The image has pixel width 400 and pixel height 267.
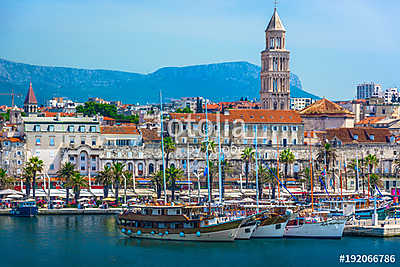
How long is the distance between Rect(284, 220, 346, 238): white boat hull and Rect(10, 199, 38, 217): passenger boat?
122 feet

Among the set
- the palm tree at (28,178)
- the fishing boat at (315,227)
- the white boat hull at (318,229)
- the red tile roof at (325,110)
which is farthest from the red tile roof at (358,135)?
the white boat hull at (318,229)

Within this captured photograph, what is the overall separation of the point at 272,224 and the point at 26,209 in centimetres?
3687

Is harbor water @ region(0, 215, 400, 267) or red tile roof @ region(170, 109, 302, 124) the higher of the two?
red tile roof @ region(170, 109, 302, 124)

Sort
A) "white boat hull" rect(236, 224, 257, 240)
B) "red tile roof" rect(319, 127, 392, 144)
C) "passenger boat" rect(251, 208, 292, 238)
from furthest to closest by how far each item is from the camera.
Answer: "red tile roof" rect(319, 127, 392, 144), "passenger boat" rect(251, 208, 292, 238), "white boat hull" rect(236, 224, 257, 240)

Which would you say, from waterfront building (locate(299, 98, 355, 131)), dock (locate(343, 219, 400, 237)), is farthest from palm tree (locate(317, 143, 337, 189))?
dock (locate(343, 219, 400, 237))

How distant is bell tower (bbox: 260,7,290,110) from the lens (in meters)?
187

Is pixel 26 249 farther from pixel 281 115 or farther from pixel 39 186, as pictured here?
pixel 281 115

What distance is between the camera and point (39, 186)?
126875mm

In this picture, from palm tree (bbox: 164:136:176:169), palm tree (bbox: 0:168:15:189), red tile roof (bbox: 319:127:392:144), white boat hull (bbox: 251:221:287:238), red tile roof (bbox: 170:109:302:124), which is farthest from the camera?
red tile roof (bbox: 319:127:392:144)

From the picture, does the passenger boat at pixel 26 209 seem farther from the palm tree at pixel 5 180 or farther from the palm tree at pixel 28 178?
the palm tree at pixel 5 180

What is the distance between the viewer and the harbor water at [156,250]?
7538 centimetres

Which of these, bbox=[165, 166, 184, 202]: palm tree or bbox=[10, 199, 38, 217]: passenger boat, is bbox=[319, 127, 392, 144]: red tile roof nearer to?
bbox=[165, 166, 184, 202]: palm tree

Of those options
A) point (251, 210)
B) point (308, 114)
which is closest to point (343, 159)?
point (308, 114)

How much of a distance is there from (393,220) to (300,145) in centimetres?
4949
